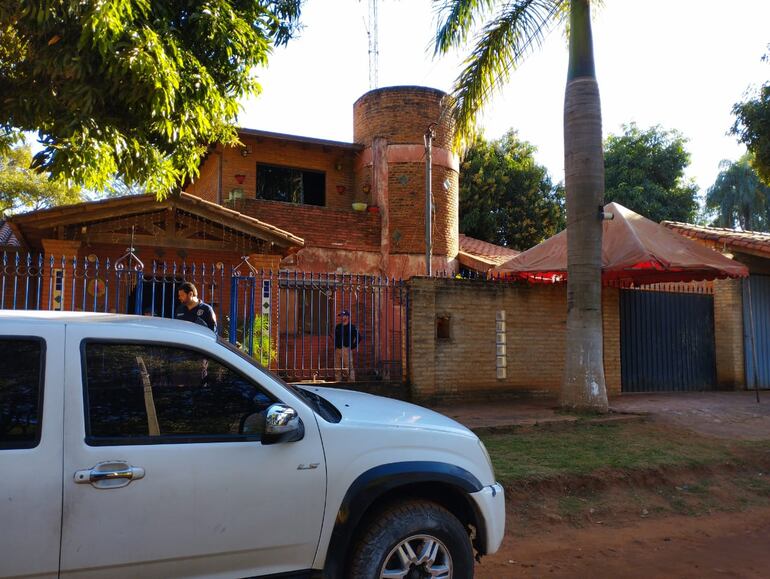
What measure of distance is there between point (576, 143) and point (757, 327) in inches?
285

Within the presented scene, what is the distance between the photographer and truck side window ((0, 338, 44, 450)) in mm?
2393

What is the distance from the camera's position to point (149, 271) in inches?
453

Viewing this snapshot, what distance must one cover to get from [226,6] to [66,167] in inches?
94.6

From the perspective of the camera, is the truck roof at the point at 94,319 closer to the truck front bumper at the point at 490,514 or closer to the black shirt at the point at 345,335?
the truck front bumper at the point at 490,514

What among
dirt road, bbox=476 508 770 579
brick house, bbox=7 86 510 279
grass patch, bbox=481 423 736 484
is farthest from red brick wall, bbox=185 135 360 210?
dirt road, bbox=476 508 770 579

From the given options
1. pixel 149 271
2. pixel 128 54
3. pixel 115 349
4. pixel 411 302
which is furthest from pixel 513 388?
pixel 115 349

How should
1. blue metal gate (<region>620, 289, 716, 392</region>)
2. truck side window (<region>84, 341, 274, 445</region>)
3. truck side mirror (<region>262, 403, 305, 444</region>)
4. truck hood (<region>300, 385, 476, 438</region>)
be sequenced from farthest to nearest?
1. blue metal gate (<region>620, 289, 716, 392</region>)
2. truck hood (<region>300, 385, 476, 438</region>)
3. truck side mirror (<region>262, 403, 305, 444</region>)
4. truck side window (<region>84, 341, 274, 445</region>)

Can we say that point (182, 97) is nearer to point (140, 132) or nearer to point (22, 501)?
point (140, 132)

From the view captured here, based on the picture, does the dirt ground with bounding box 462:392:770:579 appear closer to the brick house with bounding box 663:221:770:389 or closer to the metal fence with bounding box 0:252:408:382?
the metal fence with bounding box 0:252:408:382

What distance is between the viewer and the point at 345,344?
1109 centimetres

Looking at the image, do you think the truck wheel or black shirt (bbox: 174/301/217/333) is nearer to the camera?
the truck wheel

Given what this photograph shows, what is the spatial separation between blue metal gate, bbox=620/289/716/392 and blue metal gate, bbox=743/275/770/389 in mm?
668

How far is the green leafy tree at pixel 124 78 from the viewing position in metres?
5.37

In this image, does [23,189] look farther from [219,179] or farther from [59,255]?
[59,255]
